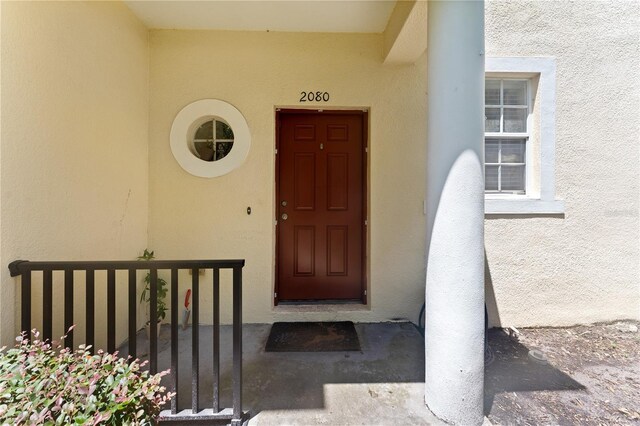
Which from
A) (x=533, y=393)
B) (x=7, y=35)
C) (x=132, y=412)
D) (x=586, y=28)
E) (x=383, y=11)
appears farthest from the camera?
(x=586, y=28)

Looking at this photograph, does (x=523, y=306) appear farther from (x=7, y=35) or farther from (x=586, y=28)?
(x=7, y=35)

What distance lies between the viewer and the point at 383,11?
2.86 meters

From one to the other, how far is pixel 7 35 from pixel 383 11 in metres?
2.87

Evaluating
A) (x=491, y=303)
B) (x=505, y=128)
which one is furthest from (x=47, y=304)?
(x=505, y=128)

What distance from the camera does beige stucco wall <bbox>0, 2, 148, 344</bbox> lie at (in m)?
1.80

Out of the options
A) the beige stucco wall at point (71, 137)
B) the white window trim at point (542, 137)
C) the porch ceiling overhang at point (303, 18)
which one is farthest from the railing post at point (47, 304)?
the white window trim at point (542, 137)

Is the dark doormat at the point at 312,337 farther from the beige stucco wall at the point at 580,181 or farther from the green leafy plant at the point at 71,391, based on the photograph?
the beige stucco wall at the point at 580,181

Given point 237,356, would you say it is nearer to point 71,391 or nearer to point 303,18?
point 71,391

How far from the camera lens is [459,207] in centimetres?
180

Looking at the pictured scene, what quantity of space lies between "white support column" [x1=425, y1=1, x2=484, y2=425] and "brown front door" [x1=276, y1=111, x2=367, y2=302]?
165 centimetres

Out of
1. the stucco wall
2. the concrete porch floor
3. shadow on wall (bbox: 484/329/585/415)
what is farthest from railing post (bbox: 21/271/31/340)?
shadow on wall (bbox: 484/329/585/415)

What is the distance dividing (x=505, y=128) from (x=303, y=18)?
2509 mm

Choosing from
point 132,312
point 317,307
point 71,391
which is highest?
point 132,312

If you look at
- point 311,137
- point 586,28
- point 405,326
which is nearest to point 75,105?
point 311,137
